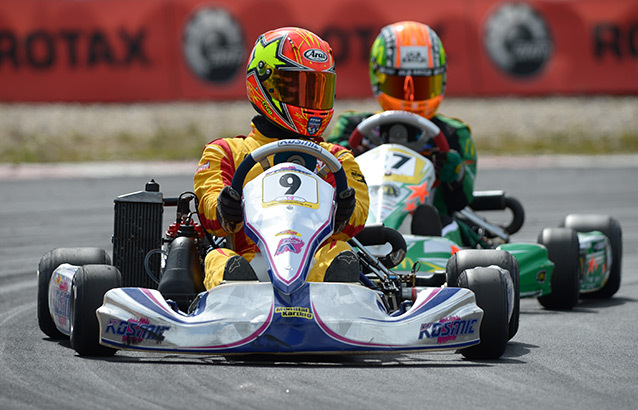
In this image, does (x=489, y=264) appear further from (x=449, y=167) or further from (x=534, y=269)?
(x=449, y=167)

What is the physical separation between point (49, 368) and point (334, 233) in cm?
140

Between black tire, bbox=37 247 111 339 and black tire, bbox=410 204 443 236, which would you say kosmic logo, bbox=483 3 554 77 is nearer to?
black tire, bbox=410 204 443 236

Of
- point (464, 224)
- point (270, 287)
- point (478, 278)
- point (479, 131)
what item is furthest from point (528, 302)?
point (479, 131)

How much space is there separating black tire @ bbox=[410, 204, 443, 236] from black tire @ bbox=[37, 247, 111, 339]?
1.92 metres

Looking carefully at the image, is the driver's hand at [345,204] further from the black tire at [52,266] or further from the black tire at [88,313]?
the black tire at [52,266]

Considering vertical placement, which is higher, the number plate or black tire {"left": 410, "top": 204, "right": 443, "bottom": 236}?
the number plate

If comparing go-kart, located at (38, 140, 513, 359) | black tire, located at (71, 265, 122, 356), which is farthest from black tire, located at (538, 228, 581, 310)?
black tire, located at (71, 265, 122, 356)

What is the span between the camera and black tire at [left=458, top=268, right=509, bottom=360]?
5.74 m

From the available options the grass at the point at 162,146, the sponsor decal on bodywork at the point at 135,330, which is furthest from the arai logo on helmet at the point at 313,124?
the grass at the point at 162,146

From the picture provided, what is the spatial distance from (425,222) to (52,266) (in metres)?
2.28

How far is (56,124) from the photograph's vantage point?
20.8 m

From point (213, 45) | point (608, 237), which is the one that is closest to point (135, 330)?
point (608, 237)

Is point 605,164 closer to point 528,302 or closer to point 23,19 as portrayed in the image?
point 23,19

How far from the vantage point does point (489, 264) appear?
6.29m
